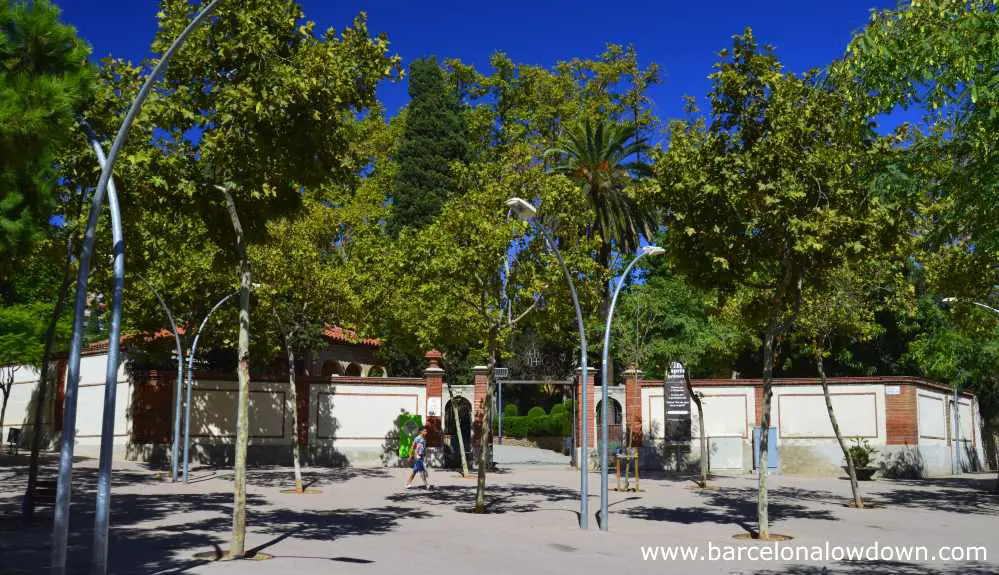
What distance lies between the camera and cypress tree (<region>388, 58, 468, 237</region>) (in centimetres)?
4700

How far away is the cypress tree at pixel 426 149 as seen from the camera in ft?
154

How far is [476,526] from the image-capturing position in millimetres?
17188

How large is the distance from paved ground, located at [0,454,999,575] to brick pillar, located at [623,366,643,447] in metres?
6.97

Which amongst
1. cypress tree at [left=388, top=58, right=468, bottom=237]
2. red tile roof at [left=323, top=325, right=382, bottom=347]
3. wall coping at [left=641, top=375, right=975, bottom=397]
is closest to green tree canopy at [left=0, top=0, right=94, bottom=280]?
red tile roof at [left=323, top=325, right=382, bottom=347]

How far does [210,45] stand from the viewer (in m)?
14.1

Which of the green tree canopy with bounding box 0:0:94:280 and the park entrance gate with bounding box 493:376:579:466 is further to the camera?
the park entrance gate with bounding box 493:376:579:466

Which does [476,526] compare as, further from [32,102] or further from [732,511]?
[32,102]

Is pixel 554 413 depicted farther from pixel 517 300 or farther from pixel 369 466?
pixel 517 300

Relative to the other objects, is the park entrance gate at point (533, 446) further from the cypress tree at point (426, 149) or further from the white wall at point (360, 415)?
the cypress tree at point (426, 149)

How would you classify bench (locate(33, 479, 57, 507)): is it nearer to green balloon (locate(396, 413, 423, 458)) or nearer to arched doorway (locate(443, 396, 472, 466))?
arched doorway (locate(443, 396, 472, 466))

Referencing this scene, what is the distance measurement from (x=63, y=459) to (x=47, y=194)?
2.95m

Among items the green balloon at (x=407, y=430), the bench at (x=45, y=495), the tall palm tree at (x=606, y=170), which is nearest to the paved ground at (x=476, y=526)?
the bench at (x=45, y=495)

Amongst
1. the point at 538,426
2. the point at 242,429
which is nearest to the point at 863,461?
the point at 538,426

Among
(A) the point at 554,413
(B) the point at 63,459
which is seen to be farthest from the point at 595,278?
(A) the point at 554,413
